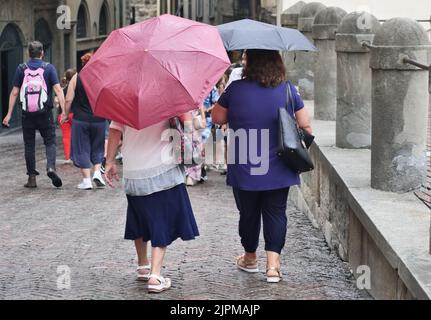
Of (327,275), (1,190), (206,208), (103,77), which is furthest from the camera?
(1,190)

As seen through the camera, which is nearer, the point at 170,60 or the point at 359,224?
the point at 170,60

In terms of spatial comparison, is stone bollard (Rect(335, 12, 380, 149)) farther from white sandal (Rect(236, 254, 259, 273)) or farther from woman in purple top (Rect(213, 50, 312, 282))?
white sandal (Rect(236, 254, 259, 273))

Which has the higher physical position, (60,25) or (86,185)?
(60,25)

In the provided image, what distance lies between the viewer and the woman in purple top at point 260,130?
683 centimetres

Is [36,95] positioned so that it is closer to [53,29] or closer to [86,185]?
[86,185]

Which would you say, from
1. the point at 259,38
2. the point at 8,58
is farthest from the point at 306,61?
the point at 8,58

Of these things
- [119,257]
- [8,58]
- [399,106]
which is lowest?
[8,58]

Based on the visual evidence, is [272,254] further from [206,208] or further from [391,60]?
[206,208]

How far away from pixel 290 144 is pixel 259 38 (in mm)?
702

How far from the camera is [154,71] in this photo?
21.2 feet

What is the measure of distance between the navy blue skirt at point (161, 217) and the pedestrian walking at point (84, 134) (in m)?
5.26

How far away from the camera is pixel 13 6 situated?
74.0ft
